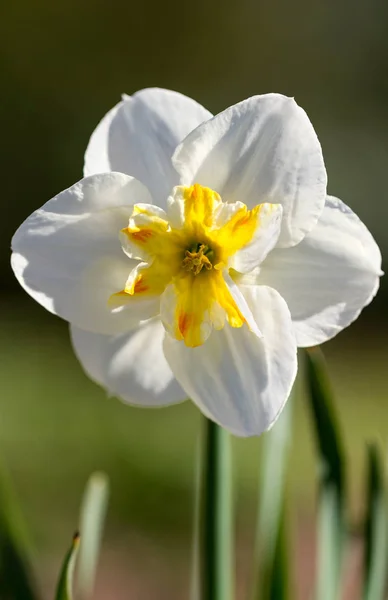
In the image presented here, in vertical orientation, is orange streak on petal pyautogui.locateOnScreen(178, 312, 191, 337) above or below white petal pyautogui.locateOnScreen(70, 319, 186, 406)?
above

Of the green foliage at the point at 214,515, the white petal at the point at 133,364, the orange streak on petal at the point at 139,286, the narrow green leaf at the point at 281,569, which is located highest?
the orange streak on petal at the point at 139,286

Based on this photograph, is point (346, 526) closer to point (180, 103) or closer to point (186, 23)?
point (180, 103)

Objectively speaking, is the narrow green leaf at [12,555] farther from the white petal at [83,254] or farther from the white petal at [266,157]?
the white petal at [266,157]

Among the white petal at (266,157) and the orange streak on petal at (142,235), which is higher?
the white petal at (266,157)

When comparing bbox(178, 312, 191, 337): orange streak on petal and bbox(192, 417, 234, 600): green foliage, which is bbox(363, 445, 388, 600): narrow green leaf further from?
bbox(178, 312, 191, 337): orange streak on petal

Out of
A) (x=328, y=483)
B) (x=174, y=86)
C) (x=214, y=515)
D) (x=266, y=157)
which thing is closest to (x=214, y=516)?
(x=214, y=515)

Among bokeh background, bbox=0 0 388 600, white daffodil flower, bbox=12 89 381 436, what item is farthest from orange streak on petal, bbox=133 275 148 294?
bokeh background, bbox=0 0 388 600

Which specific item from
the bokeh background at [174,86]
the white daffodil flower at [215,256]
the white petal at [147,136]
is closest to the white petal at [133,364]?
the white daffodil flower at [215,256]

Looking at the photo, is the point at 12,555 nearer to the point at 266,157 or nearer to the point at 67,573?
the point at 67,573
